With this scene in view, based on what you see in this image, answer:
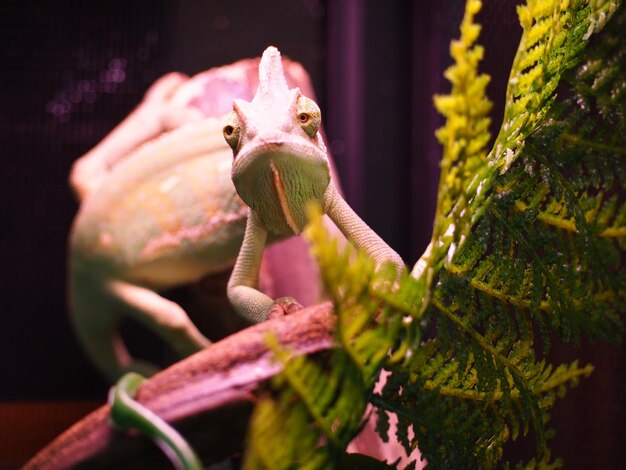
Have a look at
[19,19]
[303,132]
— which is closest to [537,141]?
[303,132]

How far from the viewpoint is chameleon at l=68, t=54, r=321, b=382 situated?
3.80ft

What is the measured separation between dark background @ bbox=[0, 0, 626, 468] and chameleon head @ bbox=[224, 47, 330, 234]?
0.33 metres

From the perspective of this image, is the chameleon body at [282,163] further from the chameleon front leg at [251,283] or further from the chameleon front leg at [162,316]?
the chameleon front leg at [162,316]

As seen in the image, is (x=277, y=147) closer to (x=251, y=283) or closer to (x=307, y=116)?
(x=307, y=116)

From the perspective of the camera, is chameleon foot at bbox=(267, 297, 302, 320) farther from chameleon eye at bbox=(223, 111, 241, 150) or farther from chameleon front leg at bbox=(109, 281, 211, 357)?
chameleon front leg at bbox=(109, 281, 211, 357)

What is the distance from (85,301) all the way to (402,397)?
1226mm

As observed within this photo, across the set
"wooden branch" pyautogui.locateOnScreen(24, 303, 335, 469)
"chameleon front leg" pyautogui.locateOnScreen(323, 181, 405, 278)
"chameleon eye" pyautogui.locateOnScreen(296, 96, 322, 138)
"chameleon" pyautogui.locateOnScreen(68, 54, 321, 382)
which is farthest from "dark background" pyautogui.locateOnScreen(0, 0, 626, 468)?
"wooden branch" pyautogui.locateOnScreen(24, 303, 335, 469)

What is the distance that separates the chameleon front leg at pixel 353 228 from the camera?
25.1 inches

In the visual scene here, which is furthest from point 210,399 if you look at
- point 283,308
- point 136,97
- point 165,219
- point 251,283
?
point 136,97

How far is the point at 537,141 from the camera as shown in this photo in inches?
18.6

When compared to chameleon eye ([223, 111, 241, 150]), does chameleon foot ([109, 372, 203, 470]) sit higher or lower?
lower

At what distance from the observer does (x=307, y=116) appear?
566mm

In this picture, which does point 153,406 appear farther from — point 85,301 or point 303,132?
point 85,301

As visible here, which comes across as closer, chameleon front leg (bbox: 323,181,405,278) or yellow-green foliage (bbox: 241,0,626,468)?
yellow-green foliage (bbox: 241,0,626,468)
